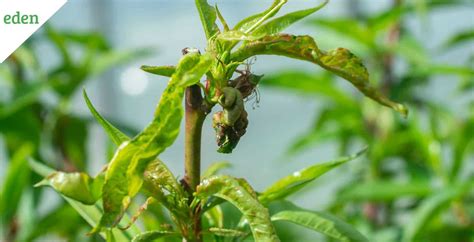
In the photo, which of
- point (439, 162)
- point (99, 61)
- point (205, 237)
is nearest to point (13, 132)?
point (99, 61)

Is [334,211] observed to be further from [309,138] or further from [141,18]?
[141,18]

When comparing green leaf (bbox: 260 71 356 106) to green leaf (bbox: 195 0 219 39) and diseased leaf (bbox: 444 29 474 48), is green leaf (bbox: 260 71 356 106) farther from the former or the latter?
green leaf (bbox: 195 0 219 39)

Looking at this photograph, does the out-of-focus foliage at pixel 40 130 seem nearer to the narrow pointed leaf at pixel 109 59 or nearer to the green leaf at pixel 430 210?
the narrow pointed leaf at pixel 109 59

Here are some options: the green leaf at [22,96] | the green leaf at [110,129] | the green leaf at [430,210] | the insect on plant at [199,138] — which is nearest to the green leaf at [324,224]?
the insect on plant at [199,138]

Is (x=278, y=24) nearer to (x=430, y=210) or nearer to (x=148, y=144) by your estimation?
(x=148, y=144)

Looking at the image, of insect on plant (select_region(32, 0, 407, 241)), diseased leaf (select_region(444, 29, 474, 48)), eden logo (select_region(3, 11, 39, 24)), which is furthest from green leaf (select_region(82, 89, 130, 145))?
diseased leaf (select_region(444, 29, 474, 48))

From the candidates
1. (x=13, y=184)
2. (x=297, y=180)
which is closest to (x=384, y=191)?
(x=13, y=184)

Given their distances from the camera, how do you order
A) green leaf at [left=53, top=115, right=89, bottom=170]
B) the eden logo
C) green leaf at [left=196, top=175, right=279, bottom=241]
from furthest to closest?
green leaf at [left=53, top=115, right=89, bottom=170] → the eden logo → green leaf at [left=196, top=175, right=279, bottom=241]
